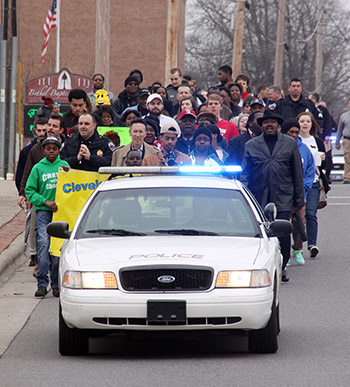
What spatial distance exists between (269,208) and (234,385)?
2815 mm

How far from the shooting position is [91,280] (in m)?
8.50

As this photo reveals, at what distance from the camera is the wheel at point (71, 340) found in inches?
345

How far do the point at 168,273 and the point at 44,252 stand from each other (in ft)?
14.0

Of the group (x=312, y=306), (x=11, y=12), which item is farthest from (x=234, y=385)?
(x=11, y=12)

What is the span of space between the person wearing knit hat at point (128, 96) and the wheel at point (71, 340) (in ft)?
44.0

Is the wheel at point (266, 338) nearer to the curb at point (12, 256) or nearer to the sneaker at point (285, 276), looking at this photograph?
the sneaker at point (285, 276)

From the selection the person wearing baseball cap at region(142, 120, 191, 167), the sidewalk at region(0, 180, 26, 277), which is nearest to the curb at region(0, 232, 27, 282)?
the sidewalk at region(0, 180, 26, 277)

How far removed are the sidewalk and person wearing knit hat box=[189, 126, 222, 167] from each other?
2.70 metres

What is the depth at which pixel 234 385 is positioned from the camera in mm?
7715

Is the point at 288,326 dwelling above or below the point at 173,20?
below

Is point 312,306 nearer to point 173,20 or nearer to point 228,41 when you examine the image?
point 173,20

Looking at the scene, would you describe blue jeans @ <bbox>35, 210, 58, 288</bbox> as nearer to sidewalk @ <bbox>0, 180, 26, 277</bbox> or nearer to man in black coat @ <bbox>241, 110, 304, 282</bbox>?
sidewalk @ <bbox>0, 180, 26, 277</bbox>

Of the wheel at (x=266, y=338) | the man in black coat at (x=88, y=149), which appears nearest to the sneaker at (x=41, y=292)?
the man in black coat at (x=88, y=149)

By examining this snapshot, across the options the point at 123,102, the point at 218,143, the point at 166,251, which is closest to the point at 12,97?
the point at 123,102
